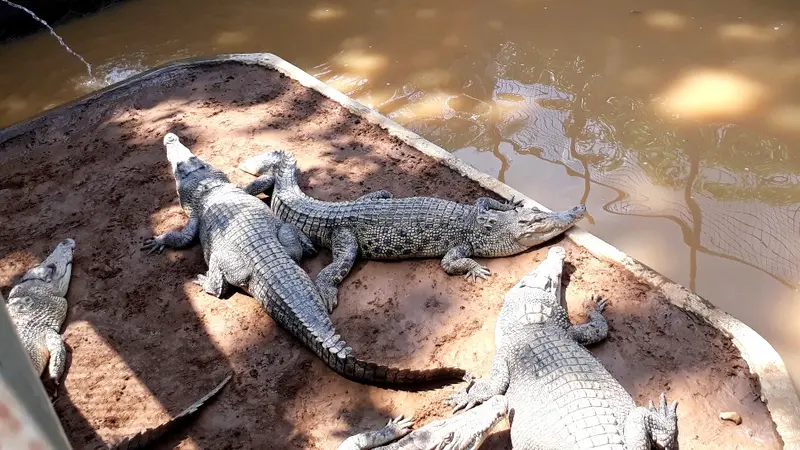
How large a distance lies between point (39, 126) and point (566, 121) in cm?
507

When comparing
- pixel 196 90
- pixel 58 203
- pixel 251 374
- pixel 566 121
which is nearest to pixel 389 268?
pixel 251 374

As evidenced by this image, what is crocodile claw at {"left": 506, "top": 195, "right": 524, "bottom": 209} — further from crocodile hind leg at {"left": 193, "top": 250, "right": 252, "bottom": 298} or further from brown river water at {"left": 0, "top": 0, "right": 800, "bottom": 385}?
crocodile hind leg at {"left": 193, "top": 250, "right": 252, "bottom": 298}

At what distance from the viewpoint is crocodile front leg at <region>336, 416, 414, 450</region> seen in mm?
2820

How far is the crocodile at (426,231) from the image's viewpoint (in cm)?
380

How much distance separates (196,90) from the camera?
6188mm

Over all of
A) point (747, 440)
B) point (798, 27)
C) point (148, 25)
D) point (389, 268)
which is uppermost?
point (798, 27)

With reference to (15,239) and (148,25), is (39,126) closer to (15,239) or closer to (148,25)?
(15,239)

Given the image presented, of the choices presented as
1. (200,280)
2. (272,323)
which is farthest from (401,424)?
(200,280)

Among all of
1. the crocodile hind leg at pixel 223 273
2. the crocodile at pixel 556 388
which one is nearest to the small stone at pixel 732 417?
the crocodile at pixel 556 388

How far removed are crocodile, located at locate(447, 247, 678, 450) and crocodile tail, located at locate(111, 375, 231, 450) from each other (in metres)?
1.32

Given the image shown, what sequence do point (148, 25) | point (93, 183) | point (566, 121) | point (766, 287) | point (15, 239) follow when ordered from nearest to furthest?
1. point (766, 287)
2. point (15, 239)
3. point (93, 183)
4. point (566, 121)
5. point (148, 25)

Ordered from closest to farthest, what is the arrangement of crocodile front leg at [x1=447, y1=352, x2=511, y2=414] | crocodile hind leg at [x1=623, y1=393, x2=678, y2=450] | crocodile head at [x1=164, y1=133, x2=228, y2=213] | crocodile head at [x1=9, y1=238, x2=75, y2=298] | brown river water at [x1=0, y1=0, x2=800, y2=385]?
crocodile hind leg at [x1=623, y1=393, x2=678, y2=450]
crocodile front leg at [x1=447, y1=352, x2=511, y2=414]
crocodile head at [x1=9, y1=238, x2=75, y2=298]
brown river water at [x1=0, y1=0, x2=800, y2=385]
crocodile head at [x1=164, y1=133, x2=228, y2=213]

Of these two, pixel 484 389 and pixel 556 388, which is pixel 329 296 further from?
pixel 556 388

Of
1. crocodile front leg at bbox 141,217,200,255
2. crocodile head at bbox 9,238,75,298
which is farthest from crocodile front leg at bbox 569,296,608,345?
crocodile head at bbox 9,238,75,298
